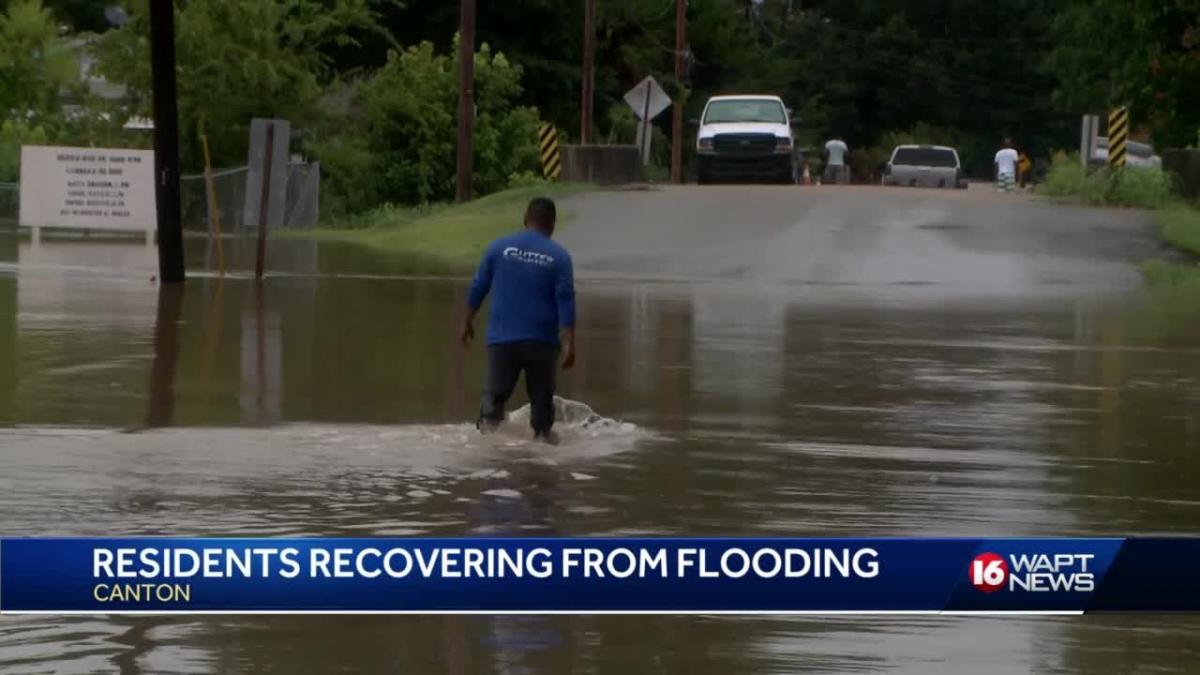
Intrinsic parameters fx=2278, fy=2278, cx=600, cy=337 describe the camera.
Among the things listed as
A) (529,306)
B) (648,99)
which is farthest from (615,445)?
(648,99)

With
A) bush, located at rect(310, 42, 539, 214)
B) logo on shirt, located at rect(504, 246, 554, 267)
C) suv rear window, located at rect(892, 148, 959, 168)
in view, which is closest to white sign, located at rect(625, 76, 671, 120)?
bush, located at rect(310, 42, 539, 214)

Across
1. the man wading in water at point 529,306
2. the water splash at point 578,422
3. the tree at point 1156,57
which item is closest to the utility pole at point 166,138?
the water splash at point 578,422

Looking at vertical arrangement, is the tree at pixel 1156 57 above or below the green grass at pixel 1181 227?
above

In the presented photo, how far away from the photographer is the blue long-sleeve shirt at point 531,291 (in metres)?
12.9

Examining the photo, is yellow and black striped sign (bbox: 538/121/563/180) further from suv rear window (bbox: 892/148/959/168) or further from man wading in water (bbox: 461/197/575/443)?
man wading in water (bbox: 461/197/575/443)

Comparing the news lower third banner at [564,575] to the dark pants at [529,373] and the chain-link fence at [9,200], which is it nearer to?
the dark pants at [529,373]

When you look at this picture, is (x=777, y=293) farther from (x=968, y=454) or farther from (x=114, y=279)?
(x=968, y=454)

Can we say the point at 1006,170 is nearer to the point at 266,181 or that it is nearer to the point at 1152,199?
the point at 1152,199

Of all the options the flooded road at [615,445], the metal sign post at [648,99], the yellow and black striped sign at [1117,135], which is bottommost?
the flooded road at [615,445]

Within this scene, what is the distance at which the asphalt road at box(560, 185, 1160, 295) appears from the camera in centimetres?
2962

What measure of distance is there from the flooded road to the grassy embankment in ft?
12.0

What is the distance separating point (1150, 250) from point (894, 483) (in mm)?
21520

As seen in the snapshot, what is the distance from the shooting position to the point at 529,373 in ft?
42.8

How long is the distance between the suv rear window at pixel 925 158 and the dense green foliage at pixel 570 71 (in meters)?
4.05
